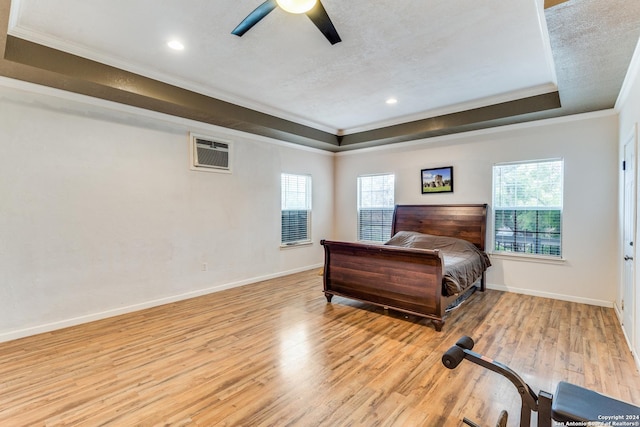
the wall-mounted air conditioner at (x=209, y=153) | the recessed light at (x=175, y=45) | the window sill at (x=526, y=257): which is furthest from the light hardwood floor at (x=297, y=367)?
the recessed light at (x=175, y=45)

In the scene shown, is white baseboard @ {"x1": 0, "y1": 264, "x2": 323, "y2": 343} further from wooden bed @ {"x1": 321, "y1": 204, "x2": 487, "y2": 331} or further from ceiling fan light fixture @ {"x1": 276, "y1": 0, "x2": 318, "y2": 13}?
ceiling fan light fixture @ {"x1": 276, "y1": 0, "x2": 318, "y2": 13}

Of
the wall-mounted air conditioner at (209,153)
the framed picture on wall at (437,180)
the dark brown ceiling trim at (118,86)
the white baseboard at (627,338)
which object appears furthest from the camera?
the framed picture on wall at (437,180)

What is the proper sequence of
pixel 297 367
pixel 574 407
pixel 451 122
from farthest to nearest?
1. pixel 451 122
2. pixel 297 367
3. pixel 574 407

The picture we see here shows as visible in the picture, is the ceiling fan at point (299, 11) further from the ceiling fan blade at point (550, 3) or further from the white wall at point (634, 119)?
the white wall at point (634, 119)

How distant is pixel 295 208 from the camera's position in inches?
240

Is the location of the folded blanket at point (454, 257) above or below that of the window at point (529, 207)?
below

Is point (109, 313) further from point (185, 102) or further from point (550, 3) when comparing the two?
point (550, 3)

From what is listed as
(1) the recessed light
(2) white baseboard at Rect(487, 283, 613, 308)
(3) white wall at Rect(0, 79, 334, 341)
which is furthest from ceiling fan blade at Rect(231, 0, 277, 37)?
(2) white baseboard at Rect(487, 283, 613, 308)

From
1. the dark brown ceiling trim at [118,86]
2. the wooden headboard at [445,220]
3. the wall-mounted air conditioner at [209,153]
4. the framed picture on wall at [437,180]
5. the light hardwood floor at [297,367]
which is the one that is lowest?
the light hardwood floor at [297,367]

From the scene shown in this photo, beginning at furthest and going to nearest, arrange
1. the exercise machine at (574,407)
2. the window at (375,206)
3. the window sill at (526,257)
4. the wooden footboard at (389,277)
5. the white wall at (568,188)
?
the window at (375,206), the window sill at (526,257), the white wall at (568,188), the wooden footboard at (389,277), the exercise machine at (574,407)

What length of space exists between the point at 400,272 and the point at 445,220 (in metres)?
2.11

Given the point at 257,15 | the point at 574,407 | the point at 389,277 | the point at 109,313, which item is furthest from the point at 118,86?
the point at 574,407

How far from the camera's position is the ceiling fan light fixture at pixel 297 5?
196cm

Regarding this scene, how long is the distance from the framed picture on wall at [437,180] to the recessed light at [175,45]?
4272mm
